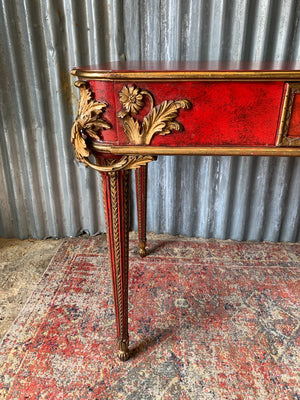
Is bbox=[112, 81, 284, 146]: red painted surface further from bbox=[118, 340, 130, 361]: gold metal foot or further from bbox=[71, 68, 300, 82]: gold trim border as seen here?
bbox=[118, 340, 130, 361]: gold metal foot

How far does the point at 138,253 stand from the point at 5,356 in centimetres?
81

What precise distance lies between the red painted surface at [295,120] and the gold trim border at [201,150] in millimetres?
41

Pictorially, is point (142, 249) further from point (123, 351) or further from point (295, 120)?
point (295, 120)

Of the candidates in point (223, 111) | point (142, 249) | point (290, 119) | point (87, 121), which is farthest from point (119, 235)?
point (142, 249)

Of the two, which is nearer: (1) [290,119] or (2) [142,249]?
(1) [290,119]

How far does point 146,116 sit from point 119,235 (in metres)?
0.37

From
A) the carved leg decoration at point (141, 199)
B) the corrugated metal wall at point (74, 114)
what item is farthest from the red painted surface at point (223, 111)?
the corrugated metal wall at point (74, 114)

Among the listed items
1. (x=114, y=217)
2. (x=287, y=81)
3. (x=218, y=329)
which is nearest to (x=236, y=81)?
(x=287, y=81)

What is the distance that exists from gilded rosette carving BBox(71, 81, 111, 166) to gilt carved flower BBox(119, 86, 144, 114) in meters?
0.06

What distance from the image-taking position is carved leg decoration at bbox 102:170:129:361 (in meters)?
0.97

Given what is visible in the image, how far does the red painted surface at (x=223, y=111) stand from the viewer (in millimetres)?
827

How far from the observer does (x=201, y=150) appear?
89cm

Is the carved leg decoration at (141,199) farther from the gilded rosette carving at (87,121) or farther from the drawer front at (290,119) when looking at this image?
the drawer front at (290,119)

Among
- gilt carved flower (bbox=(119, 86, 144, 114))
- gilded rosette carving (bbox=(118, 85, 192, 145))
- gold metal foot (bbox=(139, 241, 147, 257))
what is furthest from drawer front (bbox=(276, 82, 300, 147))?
gold metal foot (bbox=(139, 241, 147, 257))
